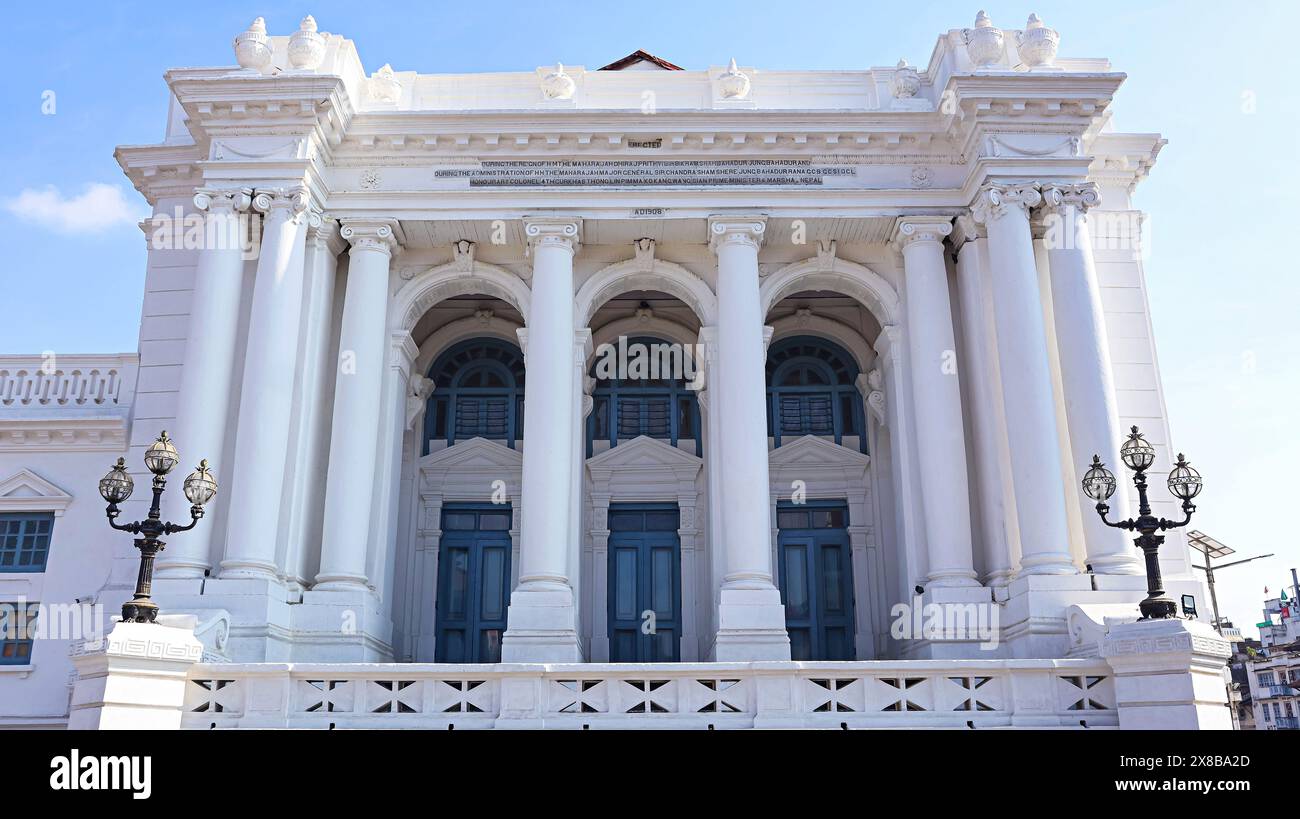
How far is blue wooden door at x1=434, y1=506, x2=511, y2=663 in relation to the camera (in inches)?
866

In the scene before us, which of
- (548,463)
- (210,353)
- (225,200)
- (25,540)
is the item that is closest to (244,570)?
(210,353)

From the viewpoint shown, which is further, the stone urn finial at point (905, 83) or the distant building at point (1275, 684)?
the distant building at point (1275, 684)

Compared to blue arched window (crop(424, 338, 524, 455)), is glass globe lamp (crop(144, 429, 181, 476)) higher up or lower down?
lower down

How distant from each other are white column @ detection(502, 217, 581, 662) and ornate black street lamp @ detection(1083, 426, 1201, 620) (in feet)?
27.4

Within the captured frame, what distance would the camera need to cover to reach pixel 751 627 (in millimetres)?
17312

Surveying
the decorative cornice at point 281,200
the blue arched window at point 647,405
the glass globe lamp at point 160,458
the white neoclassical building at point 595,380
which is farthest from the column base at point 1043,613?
the decorative cornice at point 281,200

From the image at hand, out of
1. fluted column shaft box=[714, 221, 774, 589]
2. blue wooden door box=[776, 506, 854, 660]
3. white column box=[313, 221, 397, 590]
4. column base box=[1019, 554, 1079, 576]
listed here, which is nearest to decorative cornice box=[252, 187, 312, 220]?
white column box=[313, 221, 397, 590]

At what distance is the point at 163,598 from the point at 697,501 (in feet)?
35.1

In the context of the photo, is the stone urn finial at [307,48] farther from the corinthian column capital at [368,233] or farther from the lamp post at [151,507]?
the lamp post at [151,507]

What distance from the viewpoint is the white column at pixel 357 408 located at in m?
18.3

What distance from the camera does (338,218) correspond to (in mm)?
20125

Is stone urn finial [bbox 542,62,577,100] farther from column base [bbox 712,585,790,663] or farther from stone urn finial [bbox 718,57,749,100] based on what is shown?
column base [bbox 712,585,790,663]

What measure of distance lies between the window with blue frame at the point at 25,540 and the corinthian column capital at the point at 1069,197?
19.4 metres

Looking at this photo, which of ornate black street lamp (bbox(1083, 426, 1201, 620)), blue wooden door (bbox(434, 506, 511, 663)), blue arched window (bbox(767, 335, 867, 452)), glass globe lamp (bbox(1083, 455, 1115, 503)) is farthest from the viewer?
blue arched window (bbox(767, 335, 867, 452))
